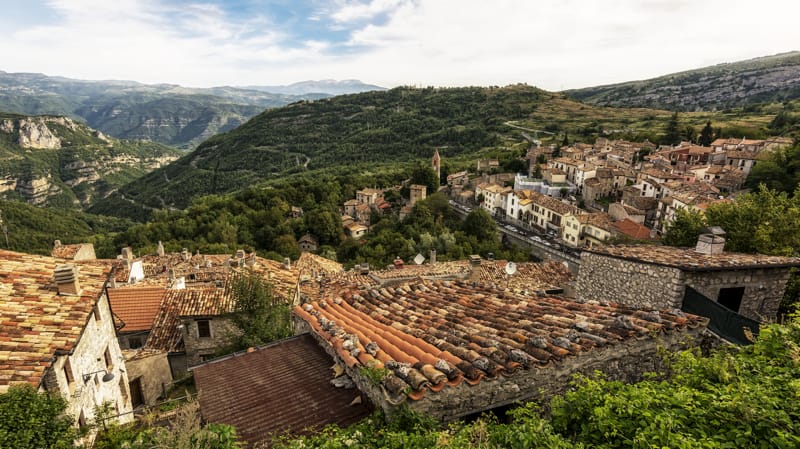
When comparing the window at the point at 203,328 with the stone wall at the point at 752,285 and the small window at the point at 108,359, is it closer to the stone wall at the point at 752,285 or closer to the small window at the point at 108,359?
the small window at the point at 108,359

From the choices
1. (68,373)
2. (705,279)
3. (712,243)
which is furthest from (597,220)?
(68,373)

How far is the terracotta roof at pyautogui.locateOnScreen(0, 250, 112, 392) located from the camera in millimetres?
6254

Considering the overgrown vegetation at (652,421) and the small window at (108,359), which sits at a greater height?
the overgrown vegetation at (652,421)

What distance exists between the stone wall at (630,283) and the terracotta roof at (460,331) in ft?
6.37

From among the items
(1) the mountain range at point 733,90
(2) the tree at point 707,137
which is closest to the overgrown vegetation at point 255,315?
(2) the tree at point 707,137

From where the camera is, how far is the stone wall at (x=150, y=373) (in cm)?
1407

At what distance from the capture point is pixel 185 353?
1642 centimetres

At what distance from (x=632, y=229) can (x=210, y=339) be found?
48104 mm

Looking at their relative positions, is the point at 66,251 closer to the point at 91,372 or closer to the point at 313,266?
the point at 313,266

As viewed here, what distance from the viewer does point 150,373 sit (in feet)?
47.8

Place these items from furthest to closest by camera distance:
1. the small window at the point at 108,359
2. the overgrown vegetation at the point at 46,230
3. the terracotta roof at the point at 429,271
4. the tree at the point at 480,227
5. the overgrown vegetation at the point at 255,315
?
the overgrown vegetation at the point at 46,230 < the tree at the point at 480,227 < the terracotta roof at the point at 429,271 < the overgrown vegetation at the point at 255,315 < the small window at the point at 108,359

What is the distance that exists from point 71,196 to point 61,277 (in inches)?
6762

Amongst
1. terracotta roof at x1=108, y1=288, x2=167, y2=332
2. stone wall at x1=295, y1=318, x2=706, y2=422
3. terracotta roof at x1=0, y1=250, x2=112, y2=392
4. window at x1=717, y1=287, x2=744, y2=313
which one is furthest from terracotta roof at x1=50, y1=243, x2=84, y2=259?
window at x1=717, y1=287, x2=744, y2=313

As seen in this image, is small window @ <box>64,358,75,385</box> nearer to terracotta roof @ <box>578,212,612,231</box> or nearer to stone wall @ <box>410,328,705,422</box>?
stone wall @ <box>410,328,705,422</box>
